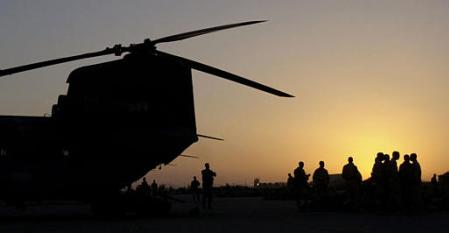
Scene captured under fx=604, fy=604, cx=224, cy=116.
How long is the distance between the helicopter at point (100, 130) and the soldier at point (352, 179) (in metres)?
5.22

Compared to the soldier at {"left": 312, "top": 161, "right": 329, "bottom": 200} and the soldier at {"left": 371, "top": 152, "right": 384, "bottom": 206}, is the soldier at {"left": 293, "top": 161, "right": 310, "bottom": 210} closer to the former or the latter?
the soldier at {"left": 312, "top": 161, "right": 329, "bottom": 200}

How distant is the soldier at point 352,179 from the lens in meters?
18.1

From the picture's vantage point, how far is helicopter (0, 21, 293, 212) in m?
15.1

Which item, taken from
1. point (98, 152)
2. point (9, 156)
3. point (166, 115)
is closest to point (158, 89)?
point (166, 115)

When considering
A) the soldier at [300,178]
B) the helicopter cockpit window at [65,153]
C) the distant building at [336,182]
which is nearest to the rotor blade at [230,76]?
the helicopter cockpit window at [65,153]

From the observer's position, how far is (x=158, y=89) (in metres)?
15.7

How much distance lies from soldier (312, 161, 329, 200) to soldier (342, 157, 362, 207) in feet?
3.45

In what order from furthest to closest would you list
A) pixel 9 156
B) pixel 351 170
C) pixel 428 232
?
pixel 351 170 < pixel 9 156 < pixel 428 232

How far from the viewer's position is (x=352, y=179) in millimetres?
18219

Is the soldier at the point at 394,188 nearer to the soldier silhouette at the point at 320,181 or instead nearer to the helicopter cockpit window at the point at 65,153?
the soldier silhouette at the point at 320,181

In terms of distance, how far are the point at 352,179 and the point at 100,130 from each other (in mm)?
7755

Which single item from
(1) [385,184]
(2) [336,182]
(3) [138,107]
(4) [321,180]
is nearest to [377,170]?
(1) [385,184]

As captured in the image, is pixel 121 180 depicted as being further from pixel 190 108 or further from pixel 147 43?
pixel 147 43

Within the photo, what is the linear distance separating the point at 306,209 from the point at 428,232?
7860mm
